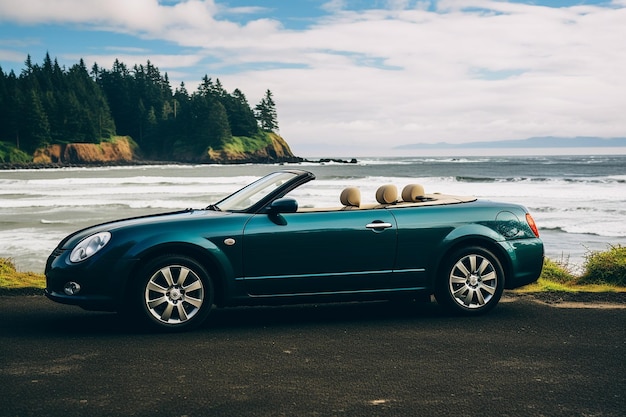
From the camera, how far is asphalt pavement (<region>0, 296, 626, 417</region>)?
414 cm

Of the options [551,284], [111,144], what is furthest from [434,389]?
Answer: [111,144]

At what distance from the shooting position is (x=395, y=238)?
6.52 m

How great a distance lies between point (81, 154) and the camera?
381 feet

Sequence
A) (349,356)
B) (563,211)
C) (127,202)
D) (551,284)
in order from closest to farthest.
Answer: (349,356), (551,284), (563,211), (127,202)

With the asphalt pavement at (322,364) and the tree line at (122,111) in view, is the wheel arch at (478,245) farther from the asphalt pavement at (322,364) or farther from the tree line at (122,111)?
the tree line at (122,111)

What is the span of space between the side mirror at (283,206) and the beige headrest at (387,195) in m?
1.10

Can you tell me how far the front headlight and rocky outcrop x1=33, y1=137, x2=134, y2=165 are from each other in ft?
362

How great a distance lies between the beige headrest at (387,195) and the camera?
6.86 m

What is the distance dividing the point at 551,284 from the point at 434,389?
4.82 m

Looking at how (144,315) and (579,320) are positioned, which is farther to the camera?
(579,320)

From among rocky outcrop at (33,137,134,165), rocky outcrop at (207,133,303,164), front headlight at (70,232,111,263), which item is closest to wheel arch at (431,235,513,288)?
front headlight at (70,232,111,263)

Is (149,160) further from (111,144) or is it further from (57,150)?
(57,150)

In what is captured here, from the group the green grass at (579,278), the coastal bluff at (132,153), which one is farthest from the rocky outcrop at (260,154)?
the green grass at (579,278)

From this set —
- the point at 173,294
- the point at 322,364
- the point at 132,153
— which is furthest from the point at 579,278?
the point at 132,153
